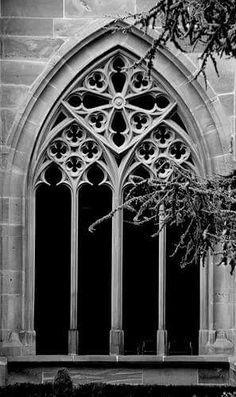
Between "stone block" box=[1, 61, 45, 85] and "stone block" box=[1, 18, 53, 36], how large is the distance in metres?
0.35

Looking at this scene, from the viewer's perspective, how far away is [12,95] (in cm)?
1409

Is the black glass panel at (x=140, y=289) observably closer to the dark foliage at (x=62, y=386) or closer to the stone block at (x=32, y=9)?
the dark foliage at (x=62, y=386)

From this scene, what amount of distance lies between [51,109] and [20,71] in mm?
572

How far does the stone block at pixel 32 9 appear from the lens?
14.2 meters

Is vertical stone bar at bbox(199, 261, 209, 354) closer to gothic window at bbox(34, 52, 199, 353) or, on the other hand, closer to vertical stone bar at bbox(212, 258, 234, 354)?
vertical stone bar at bbox(212, 258, 234, 354)

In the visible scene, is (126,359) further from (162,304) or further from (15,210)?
(15,210)

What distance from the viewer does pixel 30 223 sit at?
14125mm

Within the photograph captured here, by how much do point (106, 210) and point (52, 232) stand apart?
0.68 metres

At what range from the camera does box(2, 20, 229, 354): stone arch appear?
14.0 meters

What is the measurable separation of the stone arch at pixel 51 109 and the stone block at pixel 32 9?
1.37 feet

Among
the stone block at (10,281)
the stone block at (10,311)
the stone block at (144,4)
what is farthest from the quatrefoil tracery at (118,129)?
the stone block at (10,311)

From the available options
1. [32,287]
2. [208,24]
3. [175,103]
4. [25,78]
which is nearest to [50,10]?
[25,78]

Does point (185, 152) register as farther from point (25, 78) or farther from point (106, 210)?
point (25, 78)

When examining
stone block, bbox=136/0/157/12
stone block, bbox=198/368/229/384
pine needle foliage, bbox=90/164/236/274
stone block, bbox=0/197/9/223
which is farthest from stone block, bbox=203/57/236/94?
pine needle foliage, bbox=90/164/236/274
